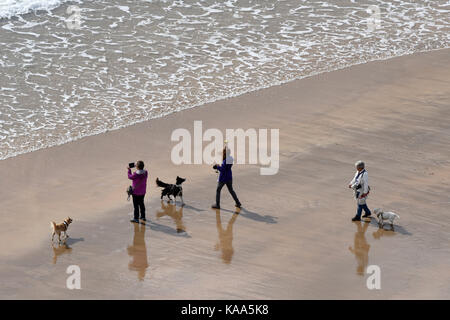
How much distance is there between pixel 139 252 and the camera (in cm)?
1293

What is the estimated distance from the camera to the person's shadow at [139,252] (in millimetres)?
12438

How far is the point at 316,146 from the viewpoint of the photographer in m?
16.7

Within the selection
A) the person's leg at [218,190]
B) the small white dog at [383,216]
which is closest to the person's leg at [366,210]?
the small white dog at [383,216]

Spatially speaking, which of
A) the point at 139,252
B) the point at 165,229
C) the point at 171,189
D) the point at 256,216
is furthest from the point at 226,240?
the point at 171,189

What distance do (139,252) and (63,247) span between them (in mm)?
1306

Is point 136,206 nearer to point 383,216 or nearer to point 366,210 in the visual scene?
point 366,210

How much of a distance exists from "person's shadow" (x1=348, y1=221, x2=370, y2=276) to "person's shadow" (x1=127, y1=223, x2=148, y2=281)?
3441mm

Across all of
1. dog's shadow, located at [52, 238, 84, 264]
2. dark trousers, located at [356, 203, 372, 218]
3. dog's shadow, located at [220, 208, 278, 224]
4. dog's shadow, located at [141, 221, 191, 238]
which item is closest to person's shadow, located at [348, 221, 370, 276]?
dark trousers, located at [356, 203, 372, 218]

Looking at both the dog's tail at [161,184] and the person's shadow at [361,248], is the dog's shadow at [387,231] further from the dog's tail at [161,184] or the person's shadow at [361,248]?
the dog's tail at [161,184]

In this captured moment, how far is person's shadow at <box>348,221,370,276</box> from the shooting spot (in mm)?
12547

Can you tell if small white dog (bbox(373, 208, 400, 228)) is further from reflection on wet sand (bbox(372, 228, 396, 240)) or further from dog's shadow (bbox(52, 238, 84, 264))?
dog's shadow (bbox(52, 238, 84, 264))
